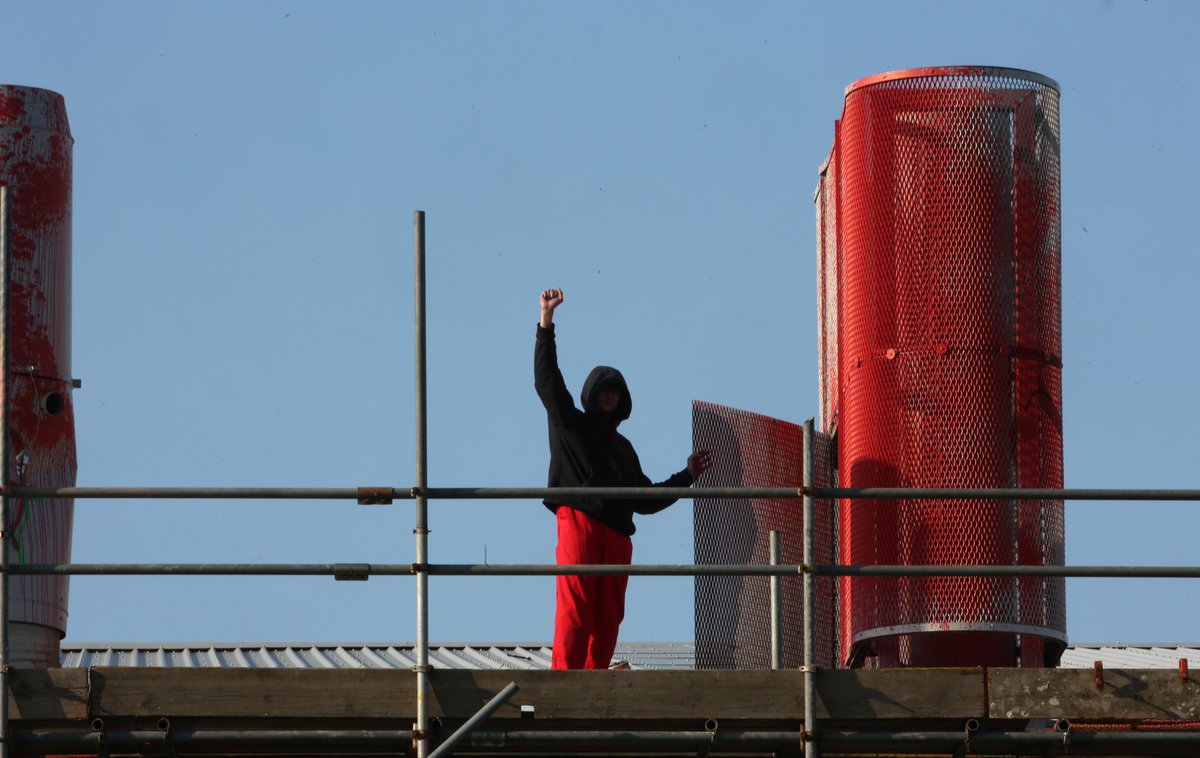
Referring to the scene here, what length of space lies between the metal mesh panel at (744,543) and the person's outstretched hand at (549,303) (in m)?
1.55

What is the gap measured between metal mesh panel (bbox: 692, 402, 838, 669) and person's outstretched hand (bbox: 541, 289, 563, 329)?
1549mm

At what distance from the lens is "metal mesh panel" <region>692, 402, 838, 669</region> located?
12.5 m

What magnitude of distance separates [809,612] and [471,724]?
157 centimetres


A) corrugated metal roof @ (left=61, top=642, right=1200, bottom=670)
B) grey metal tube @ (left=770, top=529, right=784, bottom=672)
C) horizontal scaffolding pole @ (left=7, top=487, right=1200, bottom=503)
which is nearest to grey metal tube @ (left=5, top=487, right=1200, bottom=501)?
horizontal scaffolding pole @ (left=7, top=487, right=1200, bottom=503)

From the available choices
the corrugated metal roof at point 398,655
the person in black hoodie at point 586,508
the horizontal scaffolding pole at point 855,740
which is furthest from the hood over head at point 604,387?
the corrugated metal roof at point 398,655

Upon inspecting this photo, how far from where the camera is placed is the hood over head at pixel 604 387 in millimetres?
11633

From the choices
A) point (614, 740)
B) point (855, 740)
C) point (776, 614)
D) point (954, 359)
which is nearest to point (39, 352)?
point (776, 614)

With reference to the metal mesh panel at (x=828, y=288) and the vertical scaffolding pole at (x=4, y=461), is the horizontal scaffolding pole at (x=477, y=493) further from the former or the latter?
the metal mesh panel at (x=828, y=288)

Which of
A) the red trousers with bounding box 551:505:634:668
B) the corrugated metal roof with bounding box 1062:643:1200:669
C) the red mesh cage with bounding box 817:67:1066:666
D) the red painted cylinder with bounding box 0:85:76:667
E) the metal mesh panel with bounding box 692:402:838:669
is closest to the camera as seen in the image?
the red trousers with bounding box 551:505:634:668

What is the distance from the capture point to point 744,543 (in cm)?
1268

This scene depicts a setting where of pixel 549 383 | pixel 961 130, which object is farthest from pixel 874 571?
pixel 961 130

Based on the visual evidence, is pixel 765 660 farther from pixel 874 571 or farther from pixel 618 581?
pixel 874 571

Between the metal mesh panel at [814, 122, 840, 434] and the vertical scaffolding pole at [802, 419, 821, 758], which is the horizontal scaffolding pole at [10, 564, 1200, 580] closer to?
the vertical scaffolding pole at [802, 419, 821, 758]

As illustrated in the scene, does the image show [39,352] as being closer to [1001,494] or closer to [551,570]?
[551,570]
